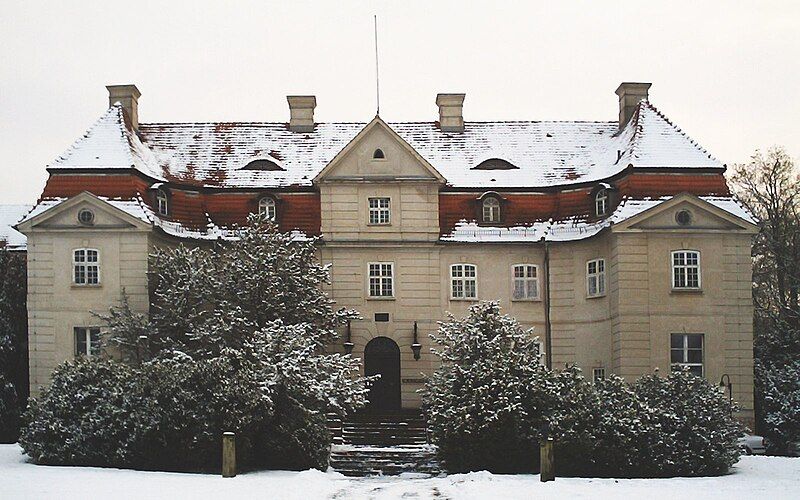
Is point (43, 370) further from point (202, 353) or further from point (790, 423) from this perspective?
point (790, 423)

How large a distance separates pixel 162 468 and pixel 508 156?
19.1m

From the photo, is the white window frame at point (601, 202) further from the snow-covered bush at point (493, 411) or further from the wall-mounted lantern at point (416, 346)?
the snow-covered bush at point (493, 411)

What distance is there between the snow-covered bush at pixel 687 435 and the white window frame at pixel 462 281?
1159cm

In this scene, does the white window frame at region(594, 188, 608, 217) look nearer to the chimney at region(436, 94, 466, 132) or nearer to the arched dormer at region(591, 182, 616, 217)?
the arched dormer at region(591, 182, 616, 217)

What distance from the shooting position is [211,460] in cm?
2767

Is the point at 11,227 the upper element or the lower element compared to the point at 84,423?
upper

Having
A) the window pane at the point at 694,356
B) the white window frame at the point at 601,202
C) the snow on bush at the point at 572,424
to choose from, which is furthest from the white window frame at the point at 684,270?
the snow on bush at the point at 572,424

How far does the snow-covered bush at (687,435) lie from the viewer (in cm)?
2783

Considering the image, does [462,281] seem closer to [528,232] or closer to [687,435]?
[528,232]

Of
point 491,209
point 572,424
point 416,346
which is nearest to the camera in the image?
point 572,424

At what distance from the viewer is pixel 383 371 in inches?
1578

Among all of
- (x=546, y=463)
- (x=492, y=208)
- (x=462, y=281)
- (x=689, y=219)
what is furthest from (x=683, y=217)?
(x=546, y=463)

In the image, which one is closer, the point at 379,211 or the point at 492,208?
the point at 379,211

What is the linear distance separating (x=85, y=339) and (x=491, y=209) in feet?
44.6
